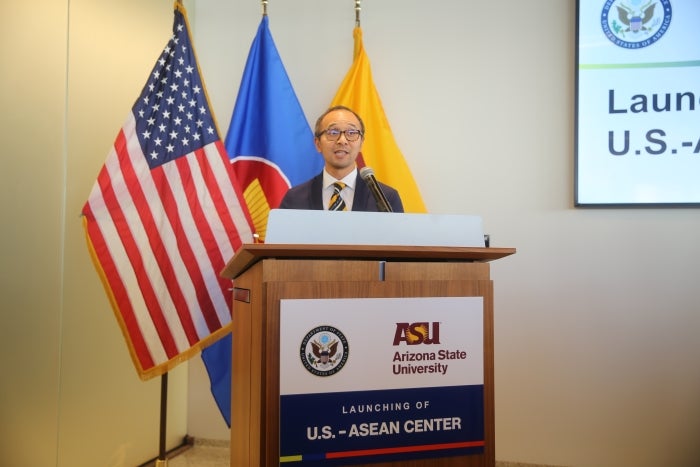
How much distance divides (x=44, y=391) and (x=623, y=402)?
98.0 inches

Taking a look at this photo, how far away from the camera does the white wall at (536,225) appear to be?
2.64 m

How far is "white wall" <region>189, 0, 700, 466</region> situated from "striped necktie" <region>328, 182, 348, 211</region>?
78 centimetres

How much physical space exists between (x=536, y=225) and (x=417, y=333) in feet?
5.67

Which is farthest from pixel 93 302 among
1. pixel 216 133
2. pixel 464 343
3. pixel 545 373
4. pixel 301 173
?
pixel 545 373

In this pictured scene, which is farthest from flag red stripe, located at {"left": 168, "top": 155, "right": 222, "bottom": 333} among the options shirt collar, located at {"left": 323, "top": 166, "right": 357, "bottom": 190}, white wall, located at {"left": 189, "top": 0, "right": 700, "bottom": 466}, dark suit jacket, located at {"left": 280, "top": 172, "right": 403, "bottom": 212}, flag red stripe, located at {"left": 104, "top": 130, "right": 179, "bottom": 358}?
white wall, located at {"left": 189, "top": 0, "right": 700, "bottom": 466}

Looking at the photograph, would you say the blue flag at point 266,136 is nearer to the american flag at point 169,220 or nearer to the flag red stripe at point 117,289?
the american flag at point 169,220

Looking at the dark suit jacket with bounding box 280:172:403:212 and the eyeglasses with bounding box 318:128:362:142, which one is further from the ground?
the eyeglasses with bounding box 318:128:362:142

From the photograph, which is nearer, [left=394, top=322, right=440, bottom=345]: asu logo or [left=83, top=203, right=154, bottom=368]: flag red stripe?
[left=394, top=322, right=440, bottom=345]: asu logo

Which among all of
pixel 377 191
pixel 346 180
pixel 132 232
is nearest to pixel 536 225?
pixel 346 180

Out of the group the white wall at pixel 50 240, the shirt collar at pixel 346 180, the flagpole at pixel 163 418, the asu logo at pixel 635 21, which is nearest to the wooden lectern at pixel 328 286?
the shirt collar at pixel 346 180

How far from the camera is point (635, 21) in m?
2.74

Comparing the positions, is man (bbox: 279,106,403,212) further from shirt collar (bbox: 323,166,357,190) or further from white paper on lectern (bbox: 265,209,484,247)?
white paper on lectern (bbox: 265,209,484,247)

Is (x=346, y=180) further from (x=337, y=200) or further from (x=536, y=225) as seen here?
(x=536, y=225)

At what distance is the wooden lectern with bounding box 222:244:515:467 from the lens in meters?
1.17
